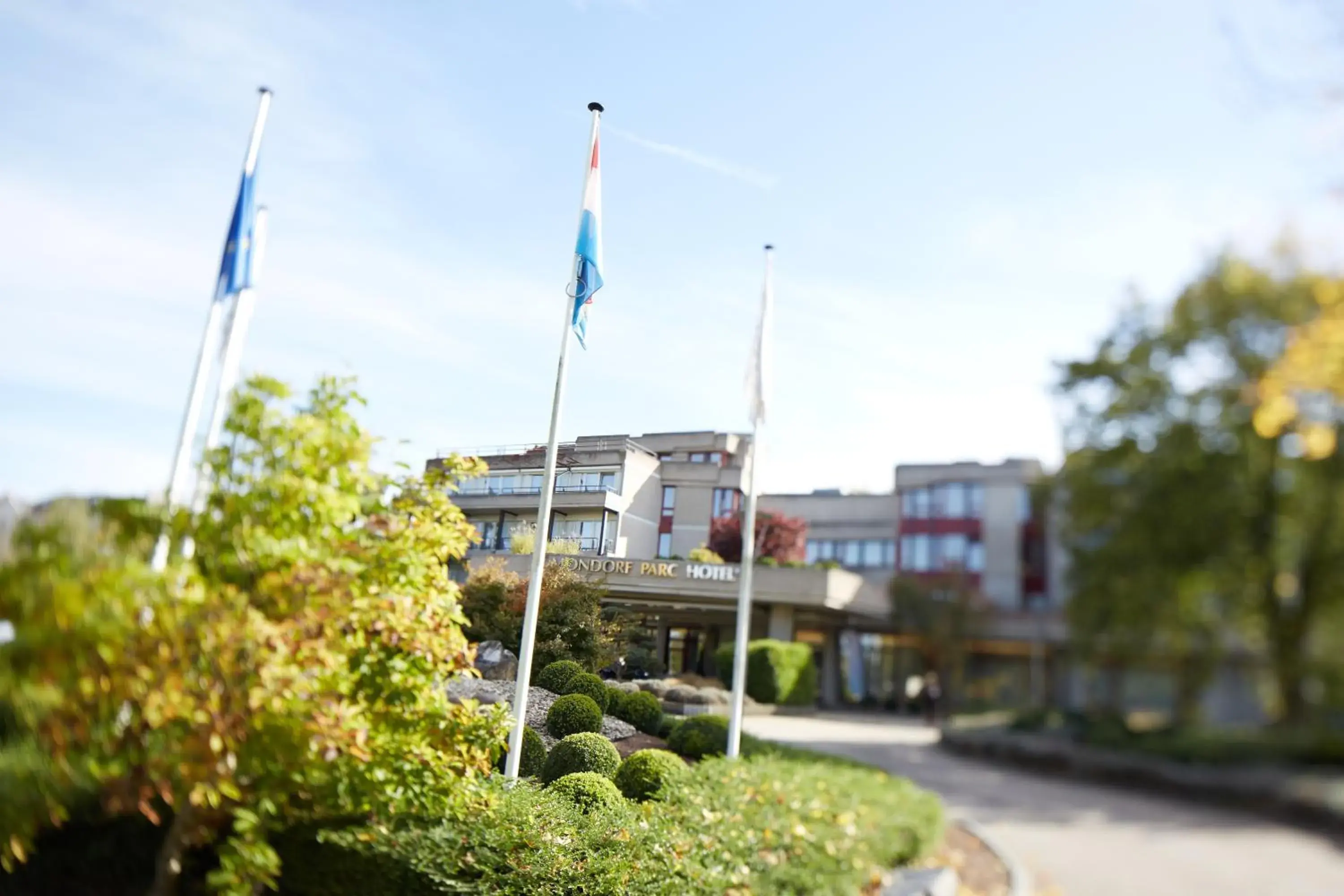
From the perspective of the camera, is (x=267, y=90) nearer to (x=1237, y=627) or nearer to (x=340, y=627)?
(x=340, y=627)

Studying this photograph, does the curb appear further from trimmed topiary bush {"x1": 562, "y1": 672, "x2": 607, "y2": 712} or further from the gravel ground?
trimmed topiary bush {"x1": 562, "y1": 672, "x2": 607, "y2": 712}

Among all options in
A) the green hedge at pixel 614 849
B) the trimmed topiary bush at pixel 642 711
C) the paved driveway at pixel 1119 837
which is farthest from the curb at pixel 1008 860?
the trimmed topiary bush at pixel 642 711

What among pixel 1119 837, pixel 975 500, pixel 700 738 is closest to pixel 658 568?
pixel 700 738

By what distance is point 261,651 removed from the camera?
4375mm

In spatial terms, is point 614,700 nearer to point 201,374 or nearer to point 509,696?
point 509,696

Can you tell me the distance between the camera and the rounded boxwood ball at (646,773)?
7.04m

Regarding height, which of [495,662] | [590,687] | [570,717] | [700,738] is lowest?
[700,738]

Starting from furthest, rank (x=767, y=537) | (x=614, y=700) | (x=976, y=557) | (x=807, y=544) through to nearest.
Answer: (x=767, y=537) < (x=807, y=544) < (x=614, y=700) < (x=976, y=557)

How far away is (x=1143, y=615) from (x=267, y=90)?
708cm

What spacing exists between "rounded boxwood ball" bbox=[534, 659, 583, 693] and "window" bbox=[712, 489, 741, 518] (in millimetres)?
2458

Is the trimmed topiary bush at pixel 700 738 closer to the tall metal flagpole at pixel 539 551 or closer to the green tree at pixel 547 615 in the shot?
the green tree at pixel 547 615

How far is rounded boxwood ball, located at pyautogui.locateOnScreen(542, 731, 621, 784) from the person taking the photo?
282 inches

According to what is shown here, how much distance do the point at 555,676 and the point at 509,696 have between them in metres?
0.43

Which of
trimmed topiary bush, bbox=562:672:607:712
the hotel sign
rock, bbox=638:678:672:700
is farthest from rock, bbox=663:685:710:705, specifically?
the hotel sign
